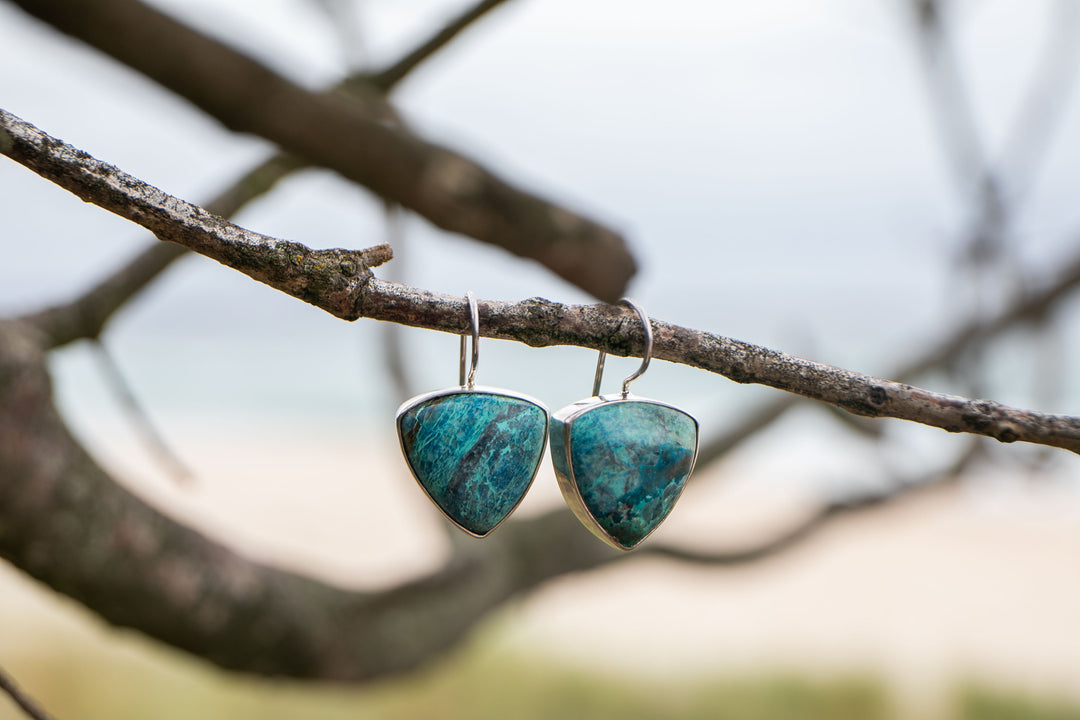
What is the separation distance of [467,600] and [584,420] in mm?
1084

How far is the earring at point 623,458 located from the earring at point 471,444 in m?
0.03

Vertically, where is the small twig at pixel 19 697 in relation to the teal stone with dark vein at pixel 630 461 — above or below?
below

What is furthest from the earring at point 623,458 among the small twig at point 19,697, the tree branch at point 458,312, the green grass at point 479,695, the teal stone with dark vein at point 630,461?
the green grass at point 479,695

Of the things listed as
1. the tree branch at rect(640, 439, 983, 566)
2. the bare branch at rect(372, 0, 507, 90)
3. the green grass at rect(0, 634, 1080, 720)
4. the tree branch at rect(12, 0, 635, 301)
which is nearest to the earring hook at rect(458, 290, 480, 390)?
the tree branch at rect(12, 0, 635, 301)

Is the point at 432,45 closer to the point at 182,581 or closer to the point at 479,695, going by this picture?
the point at 182,581

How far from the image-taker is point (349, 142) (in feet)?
4.34

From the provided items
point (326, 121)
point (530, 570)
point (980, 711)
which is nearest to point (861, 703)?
point (980, 711)

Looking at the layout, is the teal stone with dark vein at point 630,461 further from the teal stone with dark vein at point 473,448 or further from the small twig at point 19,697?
the small twig at point 19,697

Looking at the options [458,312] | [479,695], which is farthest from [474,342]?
[479,695]

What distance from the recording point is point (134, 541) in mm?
1203

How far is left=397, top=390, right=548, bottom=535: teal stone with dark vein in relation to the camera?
2.29 feet

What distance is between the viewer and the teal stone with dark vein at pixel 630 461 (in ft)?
2.34

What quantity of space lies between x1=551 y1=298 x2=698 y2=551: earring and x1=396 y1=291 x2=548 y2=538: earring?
0.03 meters

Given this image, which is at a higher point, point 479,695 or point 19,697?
point 19,697
